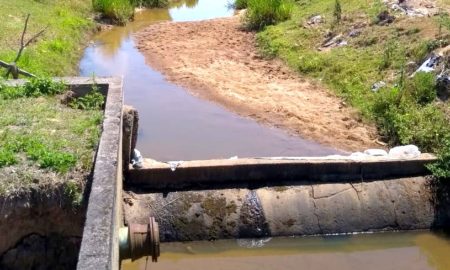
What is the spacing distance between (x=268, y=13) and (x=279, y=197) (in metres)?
11.4

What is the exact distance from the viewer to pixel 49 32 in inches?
586

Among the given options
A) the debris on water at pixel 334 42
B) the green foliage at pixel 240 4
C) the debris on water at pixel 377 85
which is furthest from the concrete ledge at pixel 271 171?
the green foliage at pixel 240 4

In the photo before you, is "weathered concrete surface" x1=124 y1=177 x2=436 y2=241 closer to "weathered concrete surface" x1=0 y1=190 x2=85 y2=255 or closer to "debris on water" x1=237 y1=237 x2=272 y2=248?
"debris on water" x1=237 y1=237 x2=272 y2=248

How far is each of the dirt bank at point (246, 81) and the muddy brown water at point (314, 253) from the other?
2.88 m

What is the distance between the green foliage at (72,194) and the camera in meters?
5.36

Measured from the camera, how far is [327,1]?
59.8 feet

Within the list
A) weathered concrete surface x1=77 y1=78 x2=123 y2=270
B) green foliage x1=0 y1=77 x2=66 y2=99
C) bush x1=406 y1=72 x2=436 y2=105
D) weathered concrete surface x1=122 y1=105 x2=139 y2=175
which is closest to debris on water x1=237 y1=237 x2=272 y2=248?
weathered concrete surface x1=122 y1=105 x2=139 y2=175

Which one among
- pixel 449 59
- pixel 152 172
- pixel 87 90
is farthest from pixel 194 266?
pixel 449 59

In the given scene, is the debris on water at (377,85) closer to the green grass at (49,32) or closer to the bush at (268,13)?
the green grass at (49,32)

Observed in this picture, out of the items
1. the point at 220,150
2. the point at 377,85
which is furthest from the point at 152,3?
the point at 220,150

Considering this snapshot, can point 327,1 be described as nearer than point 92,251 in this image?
No

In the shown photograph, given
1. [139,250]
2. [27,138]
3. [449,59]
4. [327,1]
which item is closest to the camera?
[139,250]

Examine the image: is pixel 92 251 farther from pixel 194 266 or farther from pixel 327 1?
pixel 327 1

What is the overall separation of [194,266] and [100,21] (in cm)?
1351
